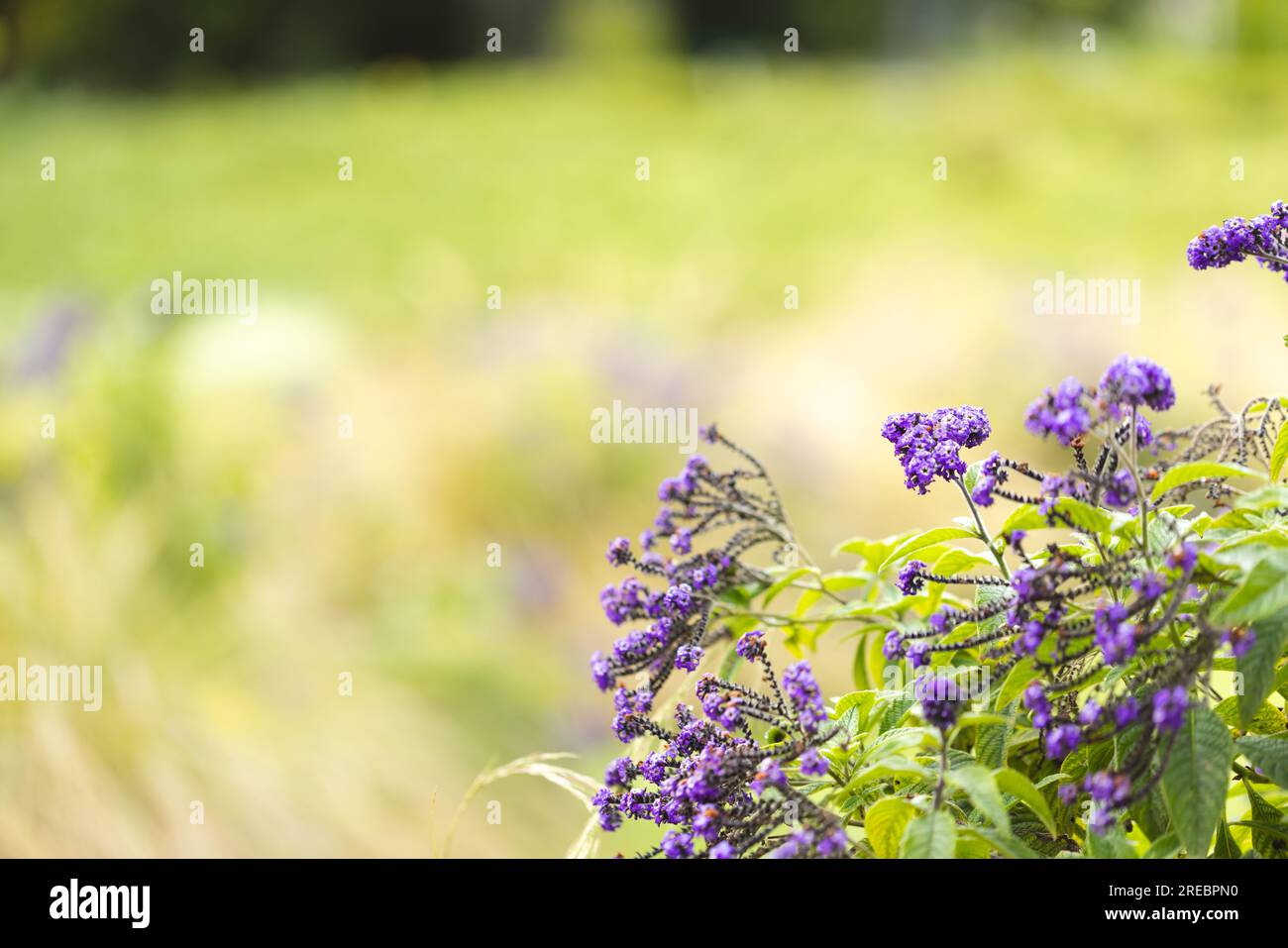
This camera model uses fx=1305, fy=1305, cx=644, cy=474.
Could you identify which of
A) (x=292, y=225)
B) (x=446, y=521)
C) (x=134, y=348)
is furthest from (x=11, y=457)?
(x=292, y=225)

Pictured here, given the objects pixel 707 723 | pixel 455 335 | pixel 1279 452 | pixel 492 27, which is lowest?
pixel 707 723

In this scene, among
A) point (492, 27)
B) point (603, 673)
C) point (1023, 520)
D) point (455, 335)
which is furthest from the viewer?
point (492, 27)

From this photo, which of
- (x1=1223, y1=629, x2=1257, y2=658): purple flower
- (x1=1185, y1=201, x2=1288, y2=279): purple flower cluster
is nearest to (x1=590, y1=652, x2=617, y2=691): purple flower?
(x1=1223, y1=629, x2=1257, y2=658): purple flower

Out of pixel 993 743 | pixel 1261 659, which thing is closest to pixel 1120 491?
pixel 1261 659

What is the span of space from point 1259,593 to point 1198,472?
0.51 feet

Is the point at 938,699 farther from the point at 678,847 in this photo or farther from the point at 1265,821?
the point at 1265,821

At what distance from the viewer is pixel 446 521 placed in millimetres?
5297

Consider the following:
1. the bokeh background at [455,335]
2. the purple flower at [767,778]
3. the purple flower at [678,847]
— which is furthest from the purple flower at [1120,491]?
the bokeh background at [455,335]

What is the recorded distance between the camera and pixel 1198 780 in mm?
934

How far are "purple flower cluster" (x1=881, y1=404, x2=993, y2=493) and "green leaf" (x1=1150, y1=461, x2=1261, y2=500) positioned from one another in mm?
149

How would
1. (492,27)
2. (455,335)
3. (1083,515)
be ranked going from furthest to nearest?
(492,27) < (455,335) < (1083,515)
